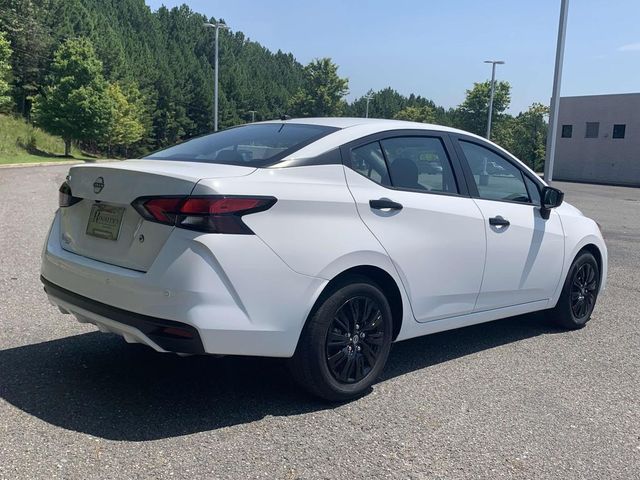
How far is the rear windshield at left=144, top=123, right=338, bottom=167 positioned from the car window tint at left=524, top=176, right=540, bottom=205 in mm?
2011

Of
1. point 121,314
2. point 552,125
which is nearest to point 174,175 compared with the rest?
point 121,314

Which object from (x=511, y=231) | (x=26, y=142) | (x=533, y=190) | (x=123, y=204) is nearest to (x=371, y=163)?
(x=511, y=231)

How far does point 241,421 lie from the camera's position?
3535 mm

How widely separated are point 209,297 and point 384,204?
1302 mm

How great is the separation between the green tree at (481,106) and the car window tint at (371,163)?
64.0 metres

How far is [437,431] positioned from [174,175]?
78.5 inches

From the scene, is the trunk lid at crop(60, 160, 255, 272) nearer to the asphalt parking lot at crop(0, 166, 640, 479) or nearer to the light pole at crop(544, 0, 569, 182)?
the asphalt parking lot at crop(0, 166, 640, 479)

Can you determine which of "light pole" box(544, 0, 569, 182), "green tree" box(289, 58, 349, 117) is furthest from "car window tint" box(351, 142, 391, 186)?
"green tree" box(289, 58, 349, 117)

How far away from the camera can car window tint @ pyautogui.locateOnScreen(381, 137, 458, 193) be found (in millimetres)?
4230

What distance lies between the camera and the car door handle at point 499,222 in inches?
184

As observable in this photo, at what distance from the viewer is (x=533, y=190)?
5.32m

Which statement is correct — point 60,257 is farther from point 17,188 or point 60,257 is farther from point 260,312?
point 17,188

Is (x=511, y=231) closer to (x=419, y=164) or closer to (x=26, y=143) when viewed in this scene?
(x=419, y=164)

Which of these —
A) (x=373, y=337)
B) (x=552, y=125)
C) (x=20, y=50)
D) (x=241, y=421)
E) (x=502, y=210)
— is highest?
(x=20, y=50)
